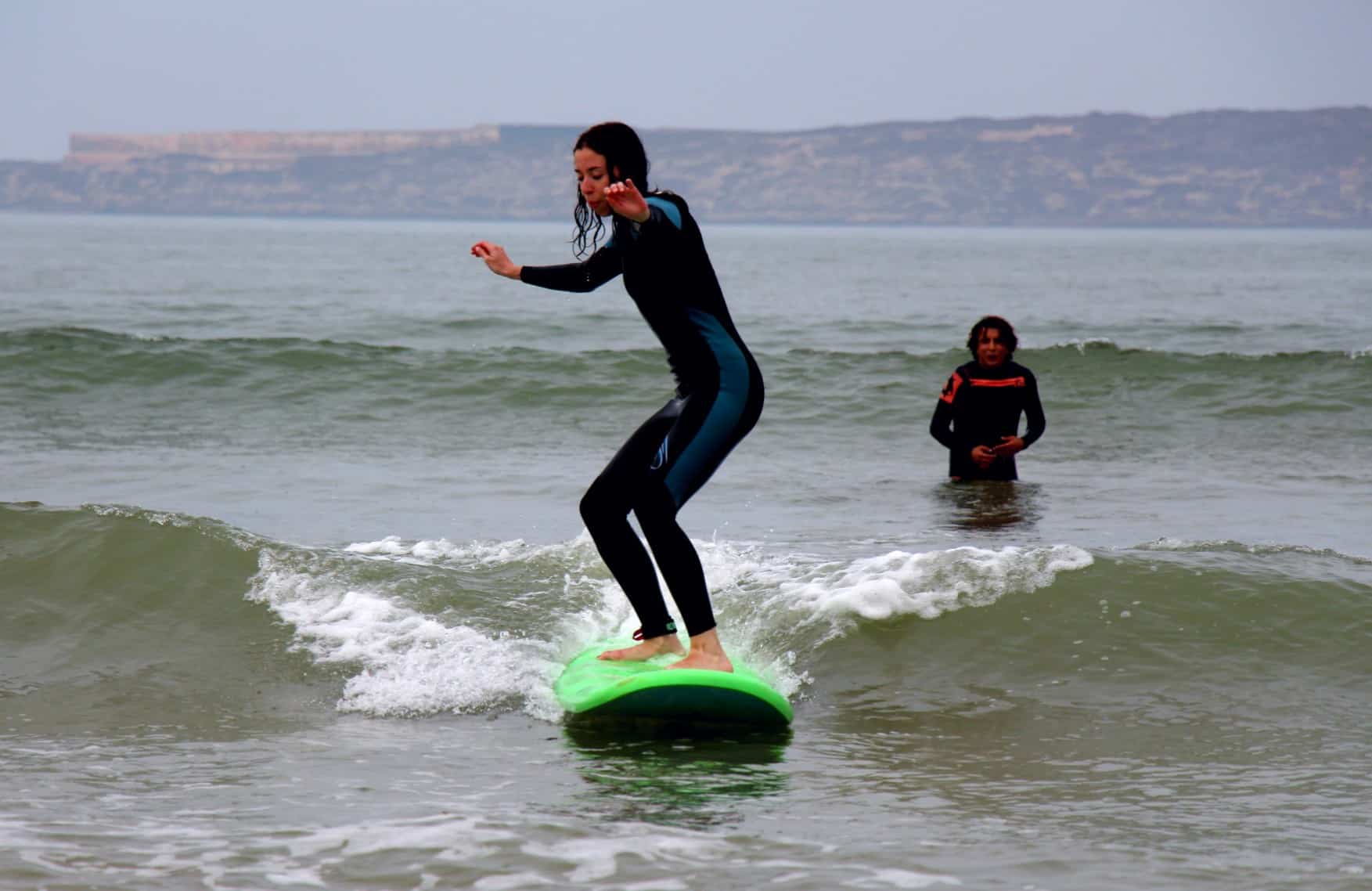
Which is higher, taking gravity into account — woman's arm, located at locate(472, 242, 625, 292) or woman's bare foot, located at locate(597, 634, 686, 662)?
woman's arm, located at locate(472, 242, 625, 292)

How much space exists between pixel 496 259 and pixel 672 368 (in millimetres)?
719

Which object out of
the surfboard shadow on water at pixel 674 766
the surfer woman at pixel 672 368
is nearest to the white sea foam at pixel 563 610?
the surfboard shadow on water at pixel 674 766

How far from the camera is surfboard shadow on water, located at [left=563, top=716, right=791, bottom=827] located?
14.5 ft

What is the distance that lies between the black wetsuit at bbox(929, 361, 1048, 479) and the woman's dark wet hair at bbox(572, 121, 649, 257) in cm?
508

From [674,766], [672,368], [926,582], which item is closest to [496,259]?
[672,368]

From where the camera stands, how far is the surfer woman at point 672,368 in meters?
5.06

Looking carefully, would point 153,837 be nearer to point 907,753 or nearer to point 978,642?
point 907,753

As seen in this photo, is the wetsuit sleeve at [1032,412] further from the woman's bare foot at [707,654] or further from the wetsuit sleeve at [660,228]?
the wetsuit sleeve at [660,228]

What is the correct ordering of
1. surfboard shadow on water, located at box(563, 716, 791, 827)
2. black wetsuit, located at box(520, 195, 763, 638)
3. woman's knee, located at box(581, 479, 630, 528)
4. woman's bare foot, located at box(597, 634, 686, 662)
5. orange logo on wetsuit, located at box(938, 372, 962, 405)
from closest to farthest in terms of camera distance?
surfboard shadow on water, located at box(563, 716, 791, 827)
black wetsuit, located at box(520, 195, 763, 638)
woman's knee, located at box(581, 479, 630, 528)
woman's bare foot, located at box(597, 634, 686, 662)
orange logo on wetsuit, located at box(938, 372, 962, 405)

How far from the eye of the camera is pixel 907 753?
5129 millimetres

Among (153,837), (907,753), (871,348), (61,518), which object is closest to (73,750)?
(153,837)

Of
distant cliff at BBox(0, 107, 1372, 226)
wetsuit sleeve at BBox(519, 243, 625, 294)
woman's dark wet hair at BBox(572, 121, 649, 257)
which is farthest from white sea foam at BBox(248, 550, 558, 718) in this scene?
distant cliff at BBox(0, 107, 1372, 226)

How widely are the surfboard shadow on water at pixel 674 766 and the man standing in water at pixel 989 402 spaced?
5.05m

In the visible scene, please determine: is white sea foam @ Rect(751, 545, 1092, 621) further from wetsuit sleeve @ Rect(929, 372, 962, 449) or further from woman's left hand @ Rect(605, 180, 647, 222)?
wetsuit sleeve @ Rect(929, 372, 962, 449)
